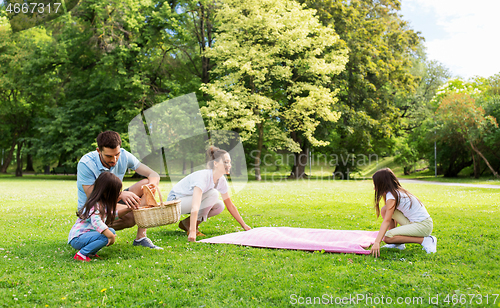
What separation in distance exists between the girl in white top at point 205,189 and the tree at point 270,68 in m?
17.5

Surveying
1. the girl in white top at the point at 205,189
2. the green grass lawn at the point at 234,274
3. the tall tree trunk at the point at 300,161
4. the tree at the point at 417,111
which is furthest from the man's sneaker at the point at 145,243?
the tree at the point at 417,111

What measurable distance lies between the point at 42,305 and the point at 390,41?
3434cm

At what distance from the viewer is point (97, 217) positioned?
16.1 ft

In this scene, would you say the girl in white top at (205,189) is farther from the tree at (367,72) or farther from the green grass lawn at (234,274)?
the tree at (367,72)

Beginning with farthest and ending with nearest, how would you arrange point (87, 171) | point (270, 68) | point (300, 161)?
point (300, 161) < point (270, 68) < point (87, 171)

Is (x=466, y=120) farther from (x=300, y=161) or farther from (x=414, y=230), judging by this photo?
(x=414, y=230)

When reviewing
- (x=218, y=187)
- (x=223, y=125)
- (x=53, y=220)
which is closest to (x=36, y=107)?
(x=223, y=125)

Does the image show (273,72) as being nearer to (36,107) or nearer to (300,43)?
(300,43)

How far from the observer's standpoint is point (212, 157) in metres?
6.84

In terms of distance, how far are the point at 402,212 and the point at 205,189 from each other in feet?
10.9

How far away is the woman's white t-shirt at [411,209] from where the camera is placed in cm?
556

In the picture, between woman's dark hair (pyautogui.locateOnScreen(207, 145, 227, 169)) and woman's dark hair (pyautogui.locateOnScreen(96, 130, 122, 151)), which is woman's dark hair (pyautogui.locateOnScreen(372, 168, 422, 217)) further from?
woman's dark hair (pyautogui.locateOnScreen(96, 130, 122, 151))

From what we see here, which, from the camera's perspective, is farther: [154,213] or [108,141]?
[154,213]

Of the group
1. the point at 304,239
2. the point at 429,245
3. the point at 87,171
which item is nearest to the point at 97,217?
the point at 87,171
